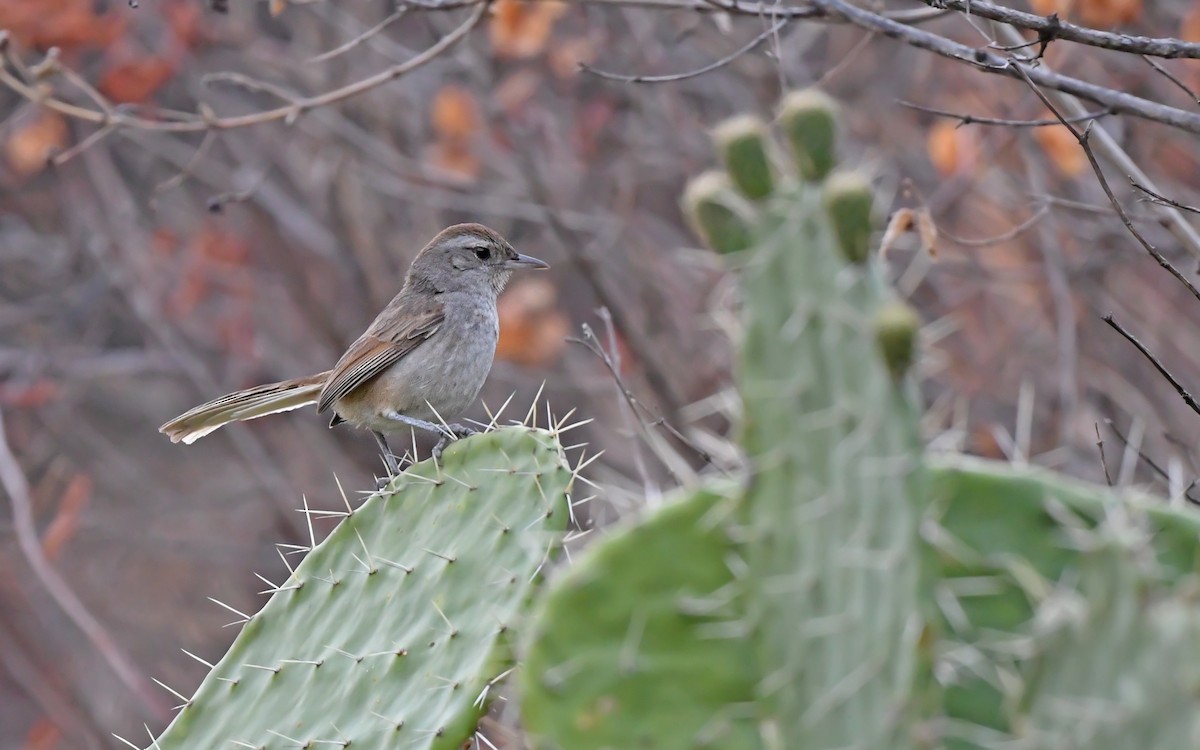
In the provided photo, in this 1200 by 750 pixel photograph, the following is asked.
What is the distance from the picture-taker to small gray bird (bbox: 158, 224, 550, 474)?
5.38 meters

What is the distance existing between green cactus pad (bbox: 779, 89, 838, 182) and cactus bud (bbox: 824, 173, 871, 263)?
5 centimetres

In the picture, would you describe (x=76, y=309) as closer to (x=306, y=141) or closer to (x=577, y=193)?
(x=306, y=141)

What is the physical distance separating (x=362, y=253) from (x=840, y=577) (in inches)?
292

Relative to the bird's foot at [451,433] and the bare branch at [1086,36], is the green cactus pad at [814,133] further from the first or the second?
the bird's foot at [451,433]

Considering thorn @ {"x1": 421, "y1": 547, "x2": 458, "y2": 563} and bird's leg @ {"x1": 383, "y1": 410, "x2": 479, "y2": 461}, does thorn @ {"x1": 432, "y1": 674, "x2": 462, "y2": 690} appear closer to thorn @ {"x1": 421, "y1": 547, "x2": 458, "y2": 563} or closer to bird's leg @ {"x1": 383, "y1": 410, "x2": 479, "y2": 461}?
thorn @ {"x1": 421, "y1": 547, "x2": 458, "y2": 563}

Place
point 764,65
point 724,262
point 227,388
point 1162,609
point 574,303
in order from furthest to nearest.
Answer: point 574,303, point 227,388, point 764,65, point 724,262, point 1162,609

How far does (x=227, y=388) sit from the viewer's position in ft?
29.3

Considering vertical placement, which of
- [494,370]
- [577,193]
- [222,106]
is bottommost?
→ [494,370]

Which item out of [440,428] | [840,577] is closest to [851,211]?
[840,577]

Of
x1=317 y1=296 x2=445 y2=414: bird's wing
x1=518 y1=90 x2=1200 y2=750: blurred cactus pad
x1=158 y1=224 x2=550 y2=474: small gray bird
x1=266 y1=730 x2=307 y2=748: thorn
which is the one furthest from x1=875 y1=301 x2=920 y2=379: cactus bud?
x1=317 y1=296 x2=445 y2=414: bird's wing

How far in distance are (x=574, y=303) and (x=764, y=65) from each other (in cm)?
219

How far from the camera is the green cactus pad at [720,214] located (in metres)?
1.89

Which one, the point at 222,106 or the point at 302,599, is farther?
the point at 222,106

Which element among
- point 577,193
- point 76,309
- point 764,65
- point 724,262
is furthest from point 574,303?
point 724,262
